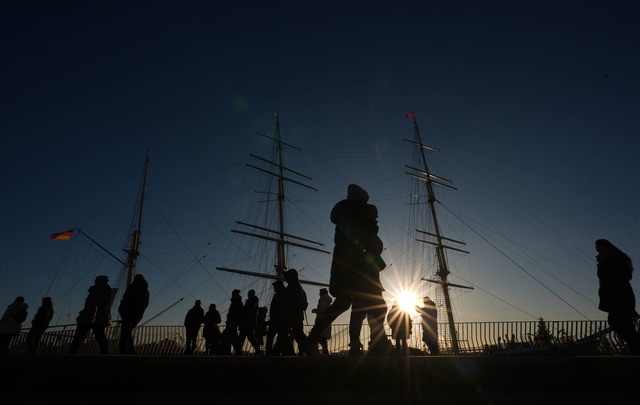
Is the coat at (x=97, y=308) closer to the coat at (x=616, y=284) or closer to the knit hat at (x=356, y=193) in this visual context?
the knit hat at (x=356, y=193)

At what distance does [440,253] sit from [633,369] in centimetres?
5168

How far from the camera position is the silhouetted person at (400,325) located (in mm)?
6211

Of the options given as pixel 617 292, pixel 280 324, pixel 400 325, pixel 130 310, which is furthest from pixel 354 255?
pixel 130 310

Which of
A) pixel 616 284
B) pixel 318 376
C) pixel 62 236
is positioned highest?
pixel 62 236

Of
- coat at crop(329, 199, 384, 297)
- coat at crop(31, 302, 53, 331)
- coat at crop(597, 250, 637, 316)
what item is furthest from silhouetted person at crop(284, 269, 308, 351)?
coat at crop(31, 302, 53, 331)

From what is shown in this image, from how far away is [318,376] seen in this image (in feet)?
13.1

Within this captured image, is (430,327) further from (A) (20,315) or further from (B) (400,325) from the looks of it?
(A) (20,315)

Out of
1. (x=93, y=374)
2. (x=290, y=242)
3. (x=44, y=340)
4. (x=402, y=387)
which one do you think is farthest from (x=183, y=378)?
(x=290, y=242)

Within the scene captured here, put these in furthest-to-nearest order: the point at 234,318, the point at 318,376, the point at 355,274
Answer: the point at 234,318, the point at 355,274, the point at 318,376

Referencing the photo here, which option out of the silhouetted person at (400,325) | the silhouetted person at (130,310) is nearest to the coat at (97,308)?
the silhouetted person at (130,310)

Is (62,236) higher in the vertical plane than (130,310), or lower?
higher

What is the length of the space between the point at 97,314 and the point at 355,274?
7.14m

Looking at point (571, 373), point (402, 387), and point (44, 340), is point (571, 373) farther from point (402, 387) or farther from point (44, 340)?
point (44, 340)

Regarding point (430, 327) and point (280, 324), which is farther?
point (430, 327)
